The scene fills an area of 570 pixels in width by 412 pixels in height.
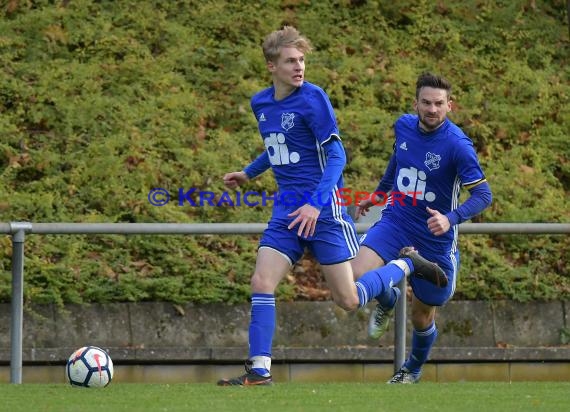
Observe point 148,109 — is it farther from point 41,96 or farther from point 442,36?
point 442,36

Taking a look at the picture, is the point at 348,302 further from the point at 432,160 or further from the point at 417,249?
the point at 432,160

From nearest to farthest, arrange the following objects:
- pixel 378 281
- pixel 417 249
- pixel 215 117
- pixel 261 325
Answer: pixel 261 325
pixel 378 281
pixel 417 249
pixel 215 117

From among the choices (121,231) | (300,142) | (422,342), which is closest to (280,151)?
(300,142)

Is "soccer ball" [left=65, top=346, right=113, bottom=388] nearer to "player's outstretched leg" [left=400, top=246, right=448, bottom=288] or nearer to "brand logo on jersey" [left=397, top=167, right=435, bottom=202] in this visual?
"player's outstretched leg" [left=400, top=246, right=448, bottom=288]

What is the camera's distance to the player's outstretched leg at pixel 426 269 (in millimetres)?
8266

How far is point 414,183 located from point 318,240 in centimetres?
103

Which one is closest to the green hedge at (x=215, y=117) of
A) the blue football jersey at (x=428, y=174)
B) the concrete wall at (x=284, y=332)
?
the concrete wall at (x=284, y=332)

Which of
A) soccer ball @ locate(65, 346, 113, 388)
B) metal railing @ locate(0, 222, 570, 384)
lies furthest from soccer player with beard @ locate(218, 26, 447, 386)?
metal railing @ locate(0, 222, 570, 384)

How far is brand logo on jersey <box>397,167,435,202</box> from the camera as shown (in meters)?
8.40

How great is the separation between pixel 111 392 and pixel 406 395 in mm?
1722

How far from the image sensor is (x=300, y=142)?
7.75 meters

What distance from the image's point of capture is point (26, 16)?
1423cm

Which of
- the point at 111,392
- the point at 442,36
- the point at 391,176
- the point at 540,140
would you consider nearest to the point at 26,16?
the point at 442,36

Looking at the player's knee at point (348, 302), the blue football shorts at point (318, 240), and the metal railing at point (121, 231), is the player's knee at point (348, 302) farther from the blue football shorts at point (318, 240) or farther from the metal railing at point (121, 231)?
the metal railing at point (121, 231)
